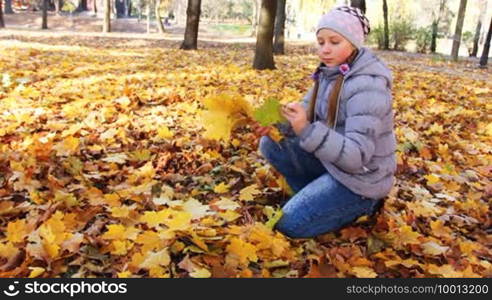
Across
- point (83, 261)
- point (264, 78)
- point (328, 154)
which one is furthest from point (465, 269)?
point (264, 78)

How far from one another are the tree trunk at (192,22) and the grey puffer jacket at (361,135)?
41.3 feet

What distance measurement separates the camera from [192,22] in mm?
14906

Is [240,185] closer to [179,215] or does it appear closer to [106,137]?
Answer: [179,215]

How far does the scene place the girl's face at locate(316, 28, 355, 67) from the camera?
7.98ft

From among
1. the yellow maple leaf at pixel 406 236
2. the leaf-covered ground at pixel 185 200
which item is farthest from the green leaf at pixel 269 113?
the yellow maple leaf at pixel 406 236

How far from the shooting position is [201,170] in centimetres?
357

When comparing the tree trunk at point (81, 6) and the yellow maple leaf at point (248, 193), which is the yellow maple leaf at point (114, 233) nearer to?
the yellow maple leaf at point (248, 193)

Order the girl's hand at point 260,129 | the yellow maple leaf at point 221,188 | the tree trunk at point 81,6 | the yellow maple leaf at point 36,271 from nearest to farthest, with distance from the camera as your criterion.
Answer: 1. the yellow maple leaf at point 36,271
2. the girl's hand at point 260,129
3. the yellow maple leaf at point 221,188
4. the tree trunk at point 81,6

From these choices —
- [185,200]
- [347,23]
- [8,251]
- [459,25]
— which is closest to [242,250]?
[185,200]

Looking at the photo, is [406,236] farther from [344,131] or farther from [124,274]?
[124,274]

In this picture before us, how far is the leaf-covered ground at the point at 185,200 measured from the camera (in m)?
2.29

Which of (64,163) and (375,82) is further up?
(375,82)

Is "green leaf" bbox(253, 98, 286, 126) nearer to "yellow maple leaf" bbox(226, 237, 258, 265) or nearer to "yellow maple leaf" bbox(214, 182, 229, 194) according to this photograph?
"yellow maple leaf" bbox(226, 237, 258, 265)

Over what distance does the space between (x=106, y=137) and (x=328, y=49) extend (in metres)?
2.47
